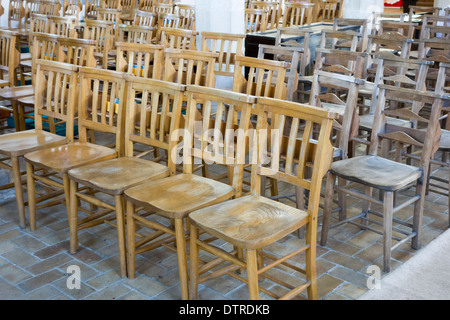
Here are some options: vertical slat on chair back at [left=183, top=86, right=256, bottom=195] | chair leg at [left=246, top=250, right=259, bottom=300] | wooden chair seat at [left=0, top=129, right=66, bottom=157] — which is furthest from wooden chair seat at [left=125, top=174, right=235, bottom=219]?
wooden chair seat at [left=0, top=129, right=66, bottom=157]

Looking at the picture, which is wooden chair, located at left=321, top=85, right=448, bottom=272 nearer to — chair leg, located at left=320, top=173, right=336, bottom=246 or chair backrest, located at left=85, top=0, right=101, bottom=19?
chair leg, located at left=320, top=173, right=336, bottom=246

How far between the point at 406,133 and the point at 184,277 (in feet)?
5.58

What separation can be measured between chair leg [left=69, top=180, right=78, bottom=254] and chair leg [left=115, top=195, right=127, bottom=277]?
351 mm

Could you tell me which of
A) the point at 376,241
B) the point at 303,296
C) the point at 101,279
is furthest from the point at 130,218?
the point at 376,241

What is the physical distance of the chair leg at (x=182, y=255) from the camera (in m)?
2.60

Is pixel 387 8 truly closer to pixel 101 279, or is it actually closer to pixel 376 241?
pixel 376 241

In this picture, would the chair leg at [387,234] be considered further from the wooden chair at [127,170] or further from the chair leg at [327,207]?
the wooden chair at [127,170]

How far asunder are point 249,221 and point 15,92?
3.14 meters

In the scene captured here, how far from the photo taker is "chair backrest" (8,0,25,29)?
8297mm

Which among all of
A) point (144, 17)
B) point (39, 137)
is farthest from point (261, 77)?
point (144, 17)

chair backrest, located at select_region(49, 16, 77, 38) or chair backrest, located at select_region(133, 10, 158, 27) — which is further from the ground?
chair backrest, located at select_region(133, 10, 158, 27)

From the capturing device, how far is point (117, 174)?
3.03 m

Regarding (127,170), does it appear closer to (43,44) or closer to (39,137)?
(39,137)

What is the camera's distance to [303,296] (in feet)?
9.29
